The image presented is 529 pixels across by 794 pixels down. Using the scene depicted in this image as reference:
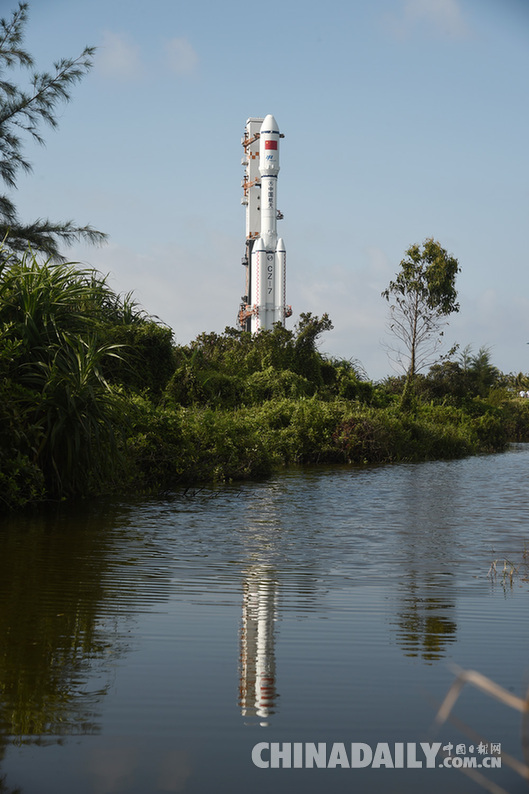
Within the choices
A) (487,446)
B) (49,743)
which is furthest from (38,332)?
(487,446)

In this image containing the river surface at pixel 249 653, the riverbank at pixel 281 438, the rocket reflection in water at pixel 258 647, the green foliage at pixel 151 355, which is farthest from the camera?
the green foliage at pixel 151 355

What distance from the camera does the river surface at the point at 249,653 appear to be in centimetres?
306

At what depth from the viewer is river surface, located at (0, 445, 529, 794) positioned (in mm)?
3059

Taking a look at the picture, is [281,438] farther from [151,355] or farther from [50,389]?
[50,389]

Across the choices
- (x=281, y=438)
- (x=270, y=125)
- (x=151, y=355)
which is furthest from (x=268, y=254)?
(x=281, y=438)

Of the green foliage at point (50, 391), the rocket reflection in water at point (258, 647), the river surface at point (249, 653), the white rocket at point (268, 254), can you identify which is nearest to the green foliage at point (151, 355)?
the green foliage at point (50, 391)

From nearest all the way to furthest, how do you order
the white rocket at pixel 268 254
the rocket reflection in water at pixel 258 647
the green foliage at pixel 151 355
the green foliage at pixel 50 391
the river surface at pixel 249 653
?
the river surface at pixel 249 653
the rocket reflection in water at pixel 258 647
the green foliage at pixel 50 391
the green foliage at pixel 151 355
the white rocket at pixel 268 254

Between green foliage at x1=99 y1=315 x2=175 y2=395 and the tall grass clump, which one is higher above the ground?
green foliage at x1=99 y1=315 x2=175 y2=395

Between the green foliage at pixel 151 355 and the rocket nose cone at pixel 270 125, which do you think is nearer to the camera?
the green foliage at pixel 151 355

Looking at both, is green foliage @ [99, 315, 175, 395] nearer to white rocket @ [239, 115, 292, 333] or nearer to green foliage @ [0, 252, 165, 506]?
green foliage @ [0, 252, 165, 506]

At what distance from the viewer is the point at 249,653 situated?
→ 4.60m

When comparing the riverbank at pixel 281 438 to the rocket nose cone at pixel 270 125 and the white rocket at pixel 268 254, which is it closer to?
the white rocket at pixel 268 254

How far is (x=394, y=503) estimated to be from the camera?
12.9 m

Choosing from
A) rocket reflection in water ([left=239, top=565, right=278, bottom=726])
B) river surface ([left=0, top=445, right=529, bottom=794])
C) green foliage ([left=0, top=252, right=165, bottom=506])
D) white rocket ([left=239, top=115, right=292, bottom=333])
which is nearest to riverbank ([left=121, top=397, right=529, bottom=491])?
green foliage ([left=0, top=252, right=165, bottom=506])
